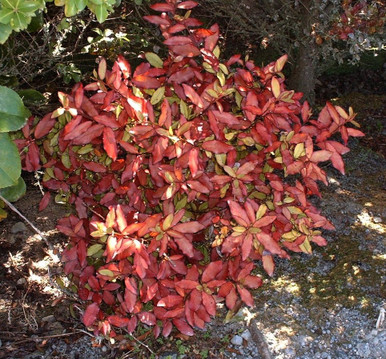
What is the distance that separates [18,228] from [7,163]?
139cm

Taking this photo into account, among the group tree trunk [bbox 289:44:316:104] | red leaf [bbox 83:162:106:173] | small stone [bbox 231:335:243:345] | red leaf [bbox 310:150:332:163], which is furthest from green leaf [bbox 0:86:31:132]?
tree trunk [bbox 289:44:316:104]

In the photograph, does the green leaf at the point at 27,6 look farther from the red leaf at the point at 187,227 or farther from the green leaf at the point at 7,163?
the red leaf at the point at 187,227

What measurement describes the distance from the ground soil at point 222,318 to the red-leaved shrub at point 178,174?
25 centimetres

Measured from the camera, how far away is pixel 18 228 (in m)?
3.01

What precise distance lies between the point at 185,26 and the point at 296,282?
1.37 meters

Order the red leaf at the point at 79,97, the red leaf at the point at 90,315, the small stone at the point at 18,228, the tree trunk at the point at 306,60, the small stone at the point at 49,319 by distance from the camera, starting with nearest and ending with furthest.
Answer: the red leaf at the point at 79,97
the red leaf at the point at 90,315
the small stone at the point at 49,319
the small stone at the point at 18,228
the tree trunk at the point at 306,60

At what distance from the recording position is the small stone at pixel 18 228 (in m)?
3.01

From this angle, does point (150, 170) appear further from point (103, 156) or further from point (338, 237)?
point (338, 237)

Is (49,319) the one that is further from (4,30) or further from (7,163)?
(4,30)

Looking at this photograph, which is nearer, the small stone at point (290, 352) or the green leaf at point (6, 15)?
the green leaf at point (6, 15)

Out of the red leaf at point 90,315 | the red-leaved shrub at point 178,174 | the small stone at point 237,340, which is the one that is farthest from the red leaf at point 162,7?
the small stone at point 237,340

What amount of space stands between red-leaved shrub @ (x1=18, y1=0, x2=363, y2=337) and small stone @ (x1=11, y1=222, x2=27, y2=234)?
834 millimetres

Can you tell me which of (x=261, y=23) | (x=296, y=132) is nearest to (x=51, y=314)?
(x=296, y=132)

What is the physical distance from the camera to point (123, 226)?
178 centimetres
